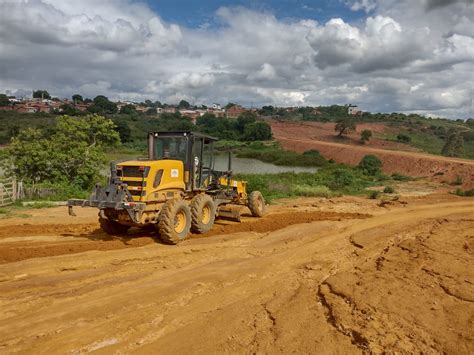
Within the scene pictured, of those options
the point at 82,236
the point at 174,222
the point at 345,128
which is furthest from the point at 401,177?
the point at 345,128

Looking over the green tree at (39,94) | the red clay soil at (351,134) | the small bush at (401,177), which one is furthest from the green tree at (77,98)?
the small bush at (401,177)

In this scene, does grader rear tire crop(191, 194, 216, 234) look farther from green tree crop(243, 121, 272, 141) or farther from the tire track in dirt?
green tree crop(243, 121, 272, 141)

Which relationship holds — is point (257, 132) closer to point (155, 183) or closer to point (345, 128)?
point (345, 128)

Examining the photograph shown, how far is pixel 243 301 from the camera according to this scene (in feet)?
20.9

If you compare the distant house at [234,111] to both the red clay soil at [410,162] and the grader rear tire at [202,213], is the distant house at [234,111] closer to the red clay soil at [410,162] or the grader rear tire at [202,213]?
the red clay soil at [410,162]

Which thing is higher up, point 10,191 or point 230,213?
point 230,213

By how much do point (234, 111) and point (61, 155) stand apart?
12597 centimetres

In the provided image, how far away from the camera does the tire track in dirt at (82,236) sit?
29.5 feet

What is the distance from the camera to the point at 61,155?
20016 mm

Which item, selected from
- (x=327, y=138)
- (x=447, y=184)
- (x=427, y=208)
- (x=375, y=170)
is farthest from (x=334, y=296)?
(x=327, y=138)

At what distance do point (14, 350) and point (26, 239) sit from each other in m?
6.09

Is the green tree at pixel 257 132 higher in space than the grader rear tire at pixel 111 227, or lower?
higher

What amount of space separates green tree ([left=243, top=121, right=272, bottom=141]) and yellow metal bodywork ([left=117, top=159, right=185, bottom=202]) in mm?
60494

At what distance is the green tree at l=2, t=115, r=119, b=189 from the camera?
19.6m
